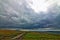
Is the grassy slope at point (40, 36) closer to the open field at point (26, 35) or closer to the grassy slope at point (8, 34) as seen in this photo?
the open field at point (26, 35)

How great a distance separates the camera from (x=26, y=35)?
412 centimetres

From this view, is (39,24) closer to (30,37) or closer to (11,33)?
(30,37)

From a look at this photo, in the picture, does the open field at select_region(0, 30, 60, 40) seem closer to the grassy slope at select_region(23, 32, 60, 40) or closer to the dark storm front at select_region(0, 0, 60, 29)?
the grassy slope at select_region(23, 32, 60, 40)

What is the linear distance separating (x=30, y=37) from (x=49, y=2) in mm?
1023

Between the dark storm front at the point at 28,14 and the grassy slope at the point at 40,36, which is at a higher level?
the dark storm front at the point at 28,14

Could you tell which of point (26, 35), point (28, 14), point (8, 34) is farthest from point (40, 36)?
point (8, 34)

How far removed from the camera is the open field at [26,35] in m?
4.09

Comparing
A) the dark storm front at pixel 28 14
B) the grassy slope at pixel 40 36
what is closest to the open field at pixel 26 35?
the grassy slope at pixel 40 36

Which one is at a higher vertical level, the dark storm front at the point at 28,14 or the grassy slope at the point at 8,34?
the dark storm front at the point at 28,14

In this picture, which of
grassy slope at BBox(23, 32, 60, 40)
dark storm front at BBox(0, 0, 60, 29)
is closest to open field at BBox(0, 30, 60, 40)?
grassy slope at BBox(23, 32, 60, 40)

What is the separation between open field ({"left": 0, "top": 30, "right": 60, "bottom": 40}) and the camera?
409 cm

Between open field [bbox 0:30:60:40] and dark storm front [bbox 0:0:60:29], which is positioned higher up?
dark storm front [bbox 0:0:60:29]

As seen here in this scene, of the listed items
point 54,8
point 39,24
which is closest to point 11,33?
point 39,24

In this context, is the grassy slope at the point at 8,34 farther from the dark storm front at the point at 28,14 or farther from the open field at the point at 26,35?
the dark storm front at the point at 28,14
